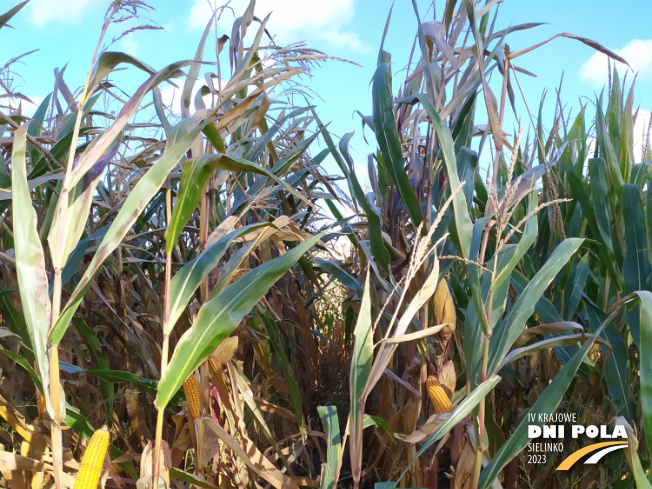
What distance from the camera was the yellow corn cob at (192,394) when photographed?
53.3 inches

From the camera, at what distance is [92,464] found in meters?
1.01

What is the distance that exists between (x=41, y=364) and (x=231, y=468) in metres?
0.90

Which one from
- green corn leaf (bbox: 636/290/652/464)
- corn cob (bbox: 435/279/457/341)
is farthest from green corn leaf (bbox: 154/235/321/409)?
green corn leaf (bbox: 636/290/652/464)

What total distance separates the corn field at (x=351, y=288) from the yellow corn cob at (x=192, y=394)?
1 cm

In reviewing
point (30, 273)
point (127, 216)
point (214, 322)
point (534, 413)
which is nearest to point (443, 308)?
point (534, 413)

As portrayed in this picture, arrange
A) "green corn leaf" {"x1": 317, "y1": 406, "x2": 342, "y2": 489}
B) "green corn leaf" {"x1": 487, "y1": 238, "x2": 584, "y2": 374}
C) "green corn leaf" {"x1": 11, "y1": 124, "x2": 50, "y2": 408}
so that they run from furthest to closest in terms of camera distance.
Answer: "green corn leaf" {"x1": 487, "y1": 238, "x2": 584, "y2": 374}, "green corn leaf" {"x1": 317, "y1": 406, "x2": 342, "y2": 489}, "green corn leaf" {"x1": 11, "y1": 124, "x2": 50, "y2": 408}

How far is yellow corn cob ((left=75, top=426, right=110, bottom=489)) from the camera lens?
101 centimetres

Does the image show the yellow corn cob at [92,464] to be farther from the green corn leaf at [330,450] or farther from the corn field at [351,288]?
the green corn leaf at [330,450]

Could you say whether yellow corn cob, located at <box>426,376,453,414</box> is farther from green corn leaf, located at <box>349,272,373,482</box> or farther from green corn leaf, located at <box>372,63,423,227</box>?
green corn leaf, located at <box>372,63,423,227</box>

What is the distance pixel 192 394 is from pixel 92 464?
0.37m

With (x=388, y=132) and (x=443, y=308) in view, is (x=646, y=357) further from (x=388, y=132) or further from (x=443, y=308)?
(x=388, y=132)

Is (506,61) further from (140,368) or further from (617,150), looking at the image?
(140,368)

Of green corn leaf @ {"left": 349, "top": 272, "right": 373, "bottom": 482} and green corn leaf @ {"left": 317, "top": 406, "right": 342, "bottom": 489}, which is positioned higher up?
green corn leaf @ {"left": 349, "top": 272, "right": 373, "bottom": 482}

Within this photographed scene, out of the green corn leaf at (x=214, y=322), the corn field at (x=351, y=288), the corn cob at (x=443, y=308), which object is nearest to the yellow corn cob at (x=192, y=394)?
the corn field at (x=351, y=288)
